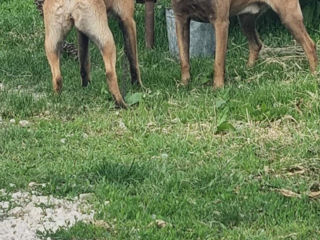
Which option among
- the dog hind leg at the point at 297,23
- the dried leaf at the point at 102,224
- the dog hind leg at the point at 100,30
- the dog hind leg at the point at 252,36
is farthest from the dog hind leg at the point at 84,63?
the dried leaf at the point at 102,224

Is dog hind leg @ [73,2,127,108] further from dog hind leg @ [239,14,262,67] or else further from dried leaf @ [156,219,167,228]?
dried leaf @ [156,219,167,228]

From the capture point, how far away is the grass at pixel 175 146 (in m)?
5.43

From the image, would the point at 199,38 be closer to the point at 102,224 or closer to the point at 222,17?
the point at 222,17

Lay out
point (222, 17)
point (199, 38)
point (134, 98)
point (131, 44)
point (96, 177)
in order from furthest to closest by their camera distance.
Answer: point (199, 38) < point (131, 44) < point (222, 17) < point (134, 98) < point (96, 177)

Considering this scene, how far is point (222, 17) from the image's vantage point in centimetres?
847

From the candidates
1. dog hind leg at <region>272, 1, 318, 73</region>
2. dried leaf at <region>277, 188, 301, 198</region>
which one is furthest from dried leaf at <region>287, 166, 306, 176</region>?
dog hind leg at <region>272, 1, 318, 73</region>

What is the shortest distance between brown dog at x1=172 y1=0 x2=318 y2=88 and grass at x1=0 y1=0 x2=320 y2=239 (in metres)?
0.19

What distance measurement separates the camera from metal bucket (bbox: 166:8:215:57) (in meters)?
9.98

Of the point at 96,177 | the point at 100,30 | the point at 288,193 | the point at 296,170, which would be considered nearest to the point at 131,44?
the point at 100,30

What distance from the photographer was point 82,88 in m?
8.63

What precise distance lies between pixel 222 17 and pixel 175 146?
2.11 meters

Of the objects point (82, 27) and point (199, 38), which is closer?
point (82, 27)

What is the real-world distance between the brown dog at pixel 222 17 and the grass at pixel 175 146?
188 mm

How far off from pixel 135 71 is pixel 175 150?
7.04ft
